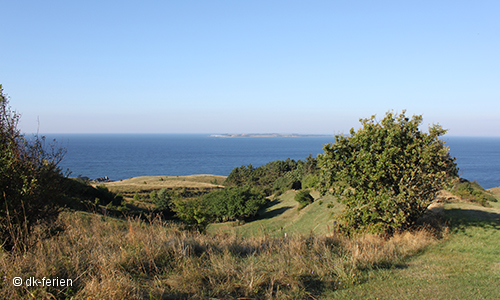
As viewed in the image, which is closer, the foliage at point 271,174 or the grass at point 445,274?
the grass at point 445,274

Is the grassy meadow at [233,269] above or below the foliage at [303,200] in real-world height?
above

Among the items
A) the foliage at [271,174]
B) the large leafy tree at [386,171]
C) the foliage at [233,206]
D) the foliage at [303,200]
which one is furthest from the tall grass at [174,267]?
the foliage at [271,174]

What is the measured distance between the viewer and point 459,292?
195 inches

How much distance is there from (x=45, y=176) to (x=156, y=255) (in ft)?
8.73

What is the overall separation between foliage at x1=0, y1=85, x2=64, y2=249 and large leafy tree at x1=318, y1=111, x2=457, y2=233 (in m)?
8.33

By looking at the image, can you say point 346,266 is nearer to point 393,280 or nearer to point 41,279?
point 393,280

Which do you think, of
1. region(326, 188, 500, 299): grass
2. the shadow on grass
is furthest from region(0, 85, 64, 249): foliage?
the shadow on grass

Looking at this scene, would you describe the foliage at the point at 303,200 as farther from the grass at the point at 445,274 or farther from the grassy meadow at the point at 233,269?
the grassy meadow at the point at 233,269

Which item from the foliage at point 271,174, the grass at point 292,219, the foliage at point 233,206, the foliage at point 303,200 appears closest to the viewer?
the grass at point 292,219

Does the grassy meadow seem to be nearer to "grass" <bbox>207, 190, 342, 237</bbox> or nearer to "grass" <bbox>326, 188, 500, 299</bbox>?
"grass" <bbox>326, 188, 500, 299</bbox>

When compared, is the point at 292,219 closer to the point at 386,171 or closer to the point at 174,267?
the point at 386,171

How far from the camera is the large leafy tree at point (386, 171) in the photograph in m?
9.79

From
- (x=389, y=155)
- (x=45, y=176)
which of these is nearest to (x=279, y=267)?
(x=45, y=176)

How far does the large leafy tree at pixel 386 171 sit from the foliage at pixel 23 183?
328 inches
